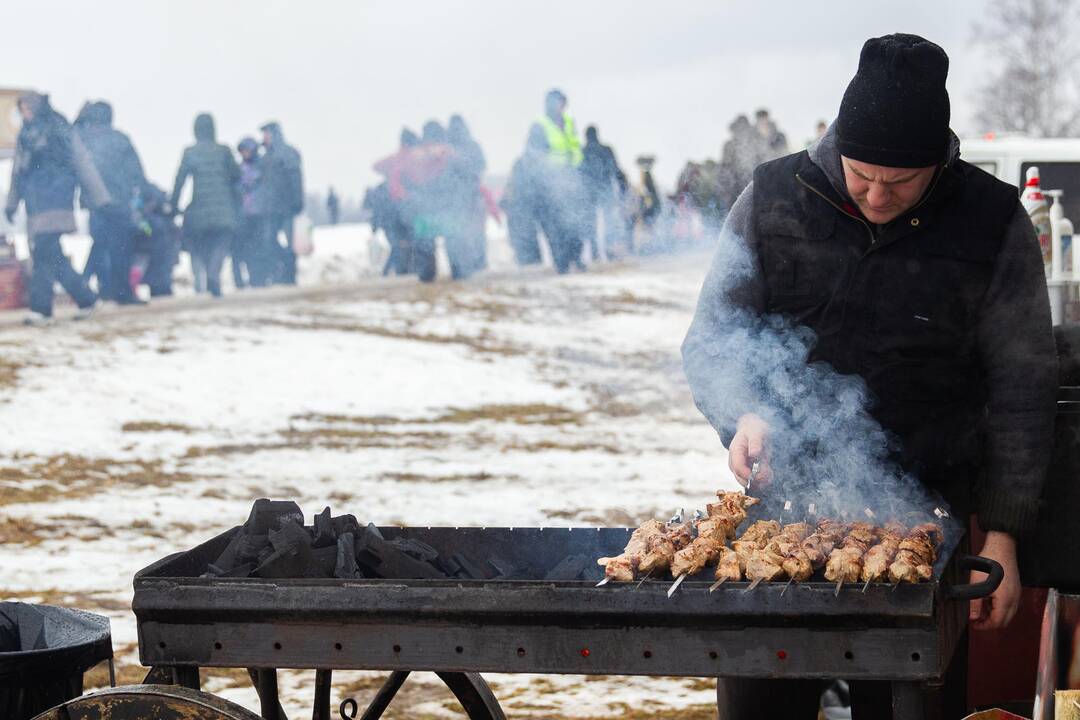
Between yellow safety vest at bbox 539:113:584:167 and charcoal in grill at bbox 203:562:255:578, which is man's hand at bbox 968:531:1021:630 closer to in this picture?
charcoal in grill at bbox 203:562:255:578

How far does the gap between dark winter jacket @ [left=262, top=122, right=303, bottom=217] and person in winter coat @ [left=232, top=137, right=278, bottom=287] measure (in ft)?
0.29

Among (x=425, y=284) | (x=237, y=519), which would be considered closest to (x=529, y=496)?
(x=237, y=519)

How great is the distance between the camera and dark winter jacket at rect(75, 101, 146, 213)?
14555mm

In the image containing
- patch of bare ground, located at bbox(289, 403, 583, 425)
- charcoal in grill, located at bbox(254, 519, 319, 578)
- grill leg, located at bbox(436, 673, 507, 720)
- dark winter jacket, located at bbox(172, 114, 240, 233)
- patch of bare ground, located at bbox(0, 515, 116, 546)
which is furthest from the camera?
dark winter jacket, located at bbox(172, 114, 240, 233)

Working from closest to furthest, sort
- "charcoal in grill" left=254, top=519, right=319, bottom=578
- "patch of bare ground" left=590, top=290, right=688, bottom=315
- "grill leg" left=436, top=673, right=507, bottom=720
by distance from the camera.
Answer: "charcoal in grill" left=254, top=519, right=319, bottom=578
"grill leg" left=436, top=673, right=507, bottom=720
"patch of bare ground" left=590, top=290, right=688, bottom=315

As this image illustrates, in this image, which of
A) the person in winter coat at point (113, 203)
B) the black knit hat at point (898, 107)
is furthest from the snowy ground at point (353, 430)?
the black knit hat at point (898, 107)

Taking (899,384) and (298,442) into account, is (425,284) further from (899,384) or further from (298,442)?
(899,384)

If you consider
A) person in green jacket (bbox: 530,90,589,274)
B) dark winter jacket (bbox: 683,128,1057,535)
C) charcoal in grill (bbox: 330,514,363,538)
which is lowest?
charcoal in grill (bbox: 330,514,363,538)

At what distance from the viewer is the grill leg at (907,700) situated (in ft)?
8.42

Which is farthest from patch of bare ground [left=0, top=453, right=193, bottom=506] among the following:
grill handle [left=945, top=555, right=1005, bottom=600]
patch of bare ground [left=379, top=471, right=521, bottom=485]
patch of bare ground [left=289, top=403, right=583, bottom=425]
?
grill handle [left=945, top=555, right=1005, bottom=600]

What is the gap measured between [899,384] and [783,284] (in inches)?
14.6

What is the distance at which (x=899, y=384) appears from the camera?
10.3 feet

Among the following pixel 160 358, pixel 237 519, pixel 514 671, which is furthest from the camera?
pixel 160 358

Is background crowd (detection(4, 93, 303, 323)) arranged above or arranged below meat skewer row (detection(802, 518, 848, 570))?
above
